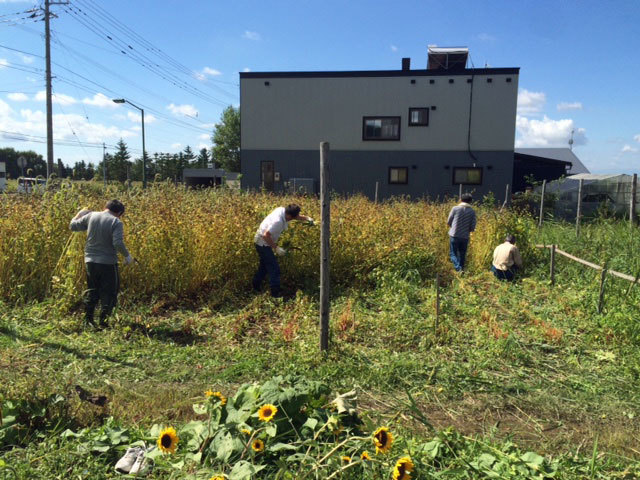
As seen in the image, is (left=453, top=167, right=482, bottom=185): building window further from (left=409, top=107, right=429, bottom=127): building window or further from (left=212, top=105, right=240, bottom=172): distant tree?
(left=212, top=105, right=240, bottom=172): distant tree

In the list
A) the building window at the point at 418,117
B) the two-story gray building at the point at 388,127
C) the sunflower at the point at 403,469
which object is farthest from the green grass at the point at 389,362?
the building window at the point at 418,117

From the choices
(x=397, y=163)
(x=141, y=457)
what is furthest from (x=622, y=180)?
(x=141, y=457)

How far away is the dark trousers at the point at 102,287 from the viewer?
5316 millimetres

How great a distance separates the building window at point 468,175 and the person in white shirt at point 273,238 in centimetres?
1931

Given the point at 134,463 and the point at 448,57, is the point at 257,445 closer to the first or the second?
the point at 134,463

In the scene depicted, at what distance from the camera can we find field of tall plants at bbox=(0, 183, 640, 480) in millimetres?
2420

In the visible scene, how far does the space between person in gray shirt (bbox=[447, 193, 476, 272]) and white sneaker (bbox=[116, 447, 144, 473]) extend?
22.0ft

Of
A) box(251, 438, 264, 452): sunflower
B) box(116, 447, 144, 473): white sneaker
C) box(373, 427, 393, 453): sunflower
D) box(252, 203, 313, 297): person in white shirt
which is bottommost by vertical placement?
box(116, 447, 144, 473): white sneaker

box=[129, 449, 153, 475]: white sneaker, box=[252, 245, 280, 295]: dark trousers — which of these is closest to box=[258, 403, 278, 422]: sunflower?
box=[129, 449, 153, 475]: white sneaker

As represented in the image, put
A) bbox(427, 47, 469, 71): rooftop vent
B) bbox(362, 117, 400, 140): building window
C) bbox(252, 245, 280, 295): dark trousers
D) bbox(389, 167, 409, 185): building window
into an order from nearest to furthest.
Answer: bbox(252, 245, 280, 295): dark trousers → bbox(362, 117, 400, 140): building window → bbox(389, 167, 409, 185): building window → bbox(427, 47, 469, 71): rooftop vent

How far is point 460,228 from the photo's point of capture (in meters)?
8.29

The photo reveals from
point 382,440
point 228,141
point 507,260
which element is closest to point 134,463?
point 382,440

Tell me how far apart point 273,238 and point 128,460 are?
13.3 feet

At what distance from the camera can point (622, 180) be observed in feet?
47.8
